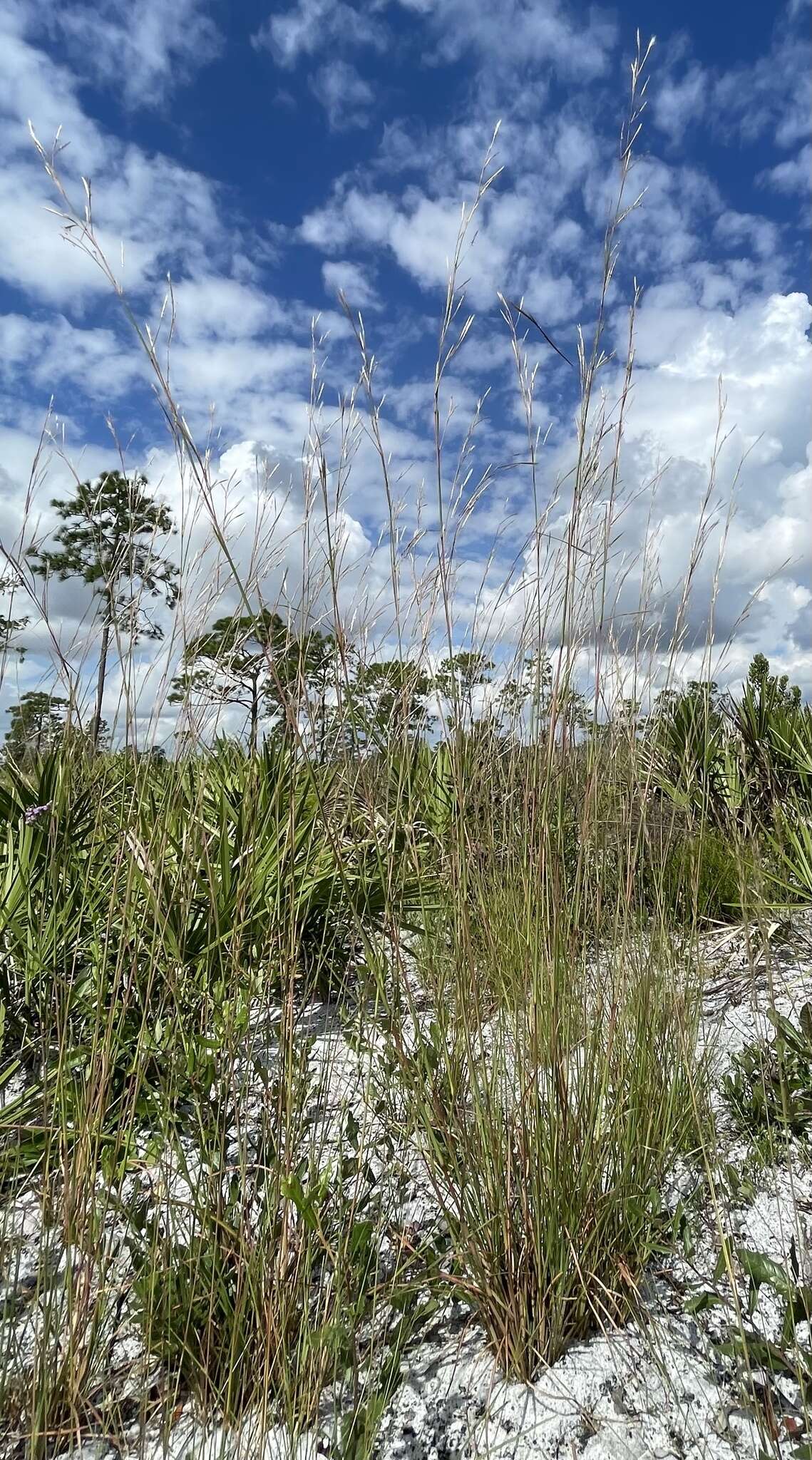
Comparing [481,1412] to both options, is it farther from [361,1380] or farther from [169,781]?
[169,781]

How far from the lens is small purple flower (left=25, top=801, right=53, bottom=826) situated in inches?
96.8

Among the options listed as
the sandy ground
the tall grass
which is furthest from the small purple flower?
the sandy ground

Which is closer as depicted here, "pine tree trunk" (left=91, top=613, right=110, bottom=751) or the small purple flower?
"pine tree trunk" (left=91, top=613, right=110, bottom=751)

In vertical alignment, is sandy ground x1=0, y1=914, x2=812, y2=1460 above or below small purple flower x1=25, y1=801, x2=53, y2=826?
below

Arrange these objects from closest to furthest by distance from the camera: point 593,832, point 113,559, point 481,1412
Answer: point 481,1412
point 593,832
point 113,559

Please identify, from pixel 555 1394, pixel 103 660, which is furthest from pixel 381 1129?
pixel 103 660

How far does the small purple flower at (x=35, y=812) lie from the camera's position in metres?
2.46

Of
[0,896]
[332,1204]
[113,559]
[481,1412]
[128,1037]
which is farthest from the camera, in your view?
[0,896]

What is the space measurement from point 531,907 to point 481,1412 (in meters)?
0.82

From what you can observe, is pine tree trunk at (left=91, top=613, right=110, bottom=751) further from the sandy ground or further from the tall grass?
the sandy ground

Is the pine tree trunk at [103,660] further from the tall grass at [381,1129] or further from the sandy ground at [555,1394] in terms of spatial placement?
the sandy ground at [555,1394]

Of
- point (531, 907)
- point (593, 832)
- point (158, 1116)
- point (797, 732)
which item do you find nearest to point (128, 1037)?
point (158, 1116)

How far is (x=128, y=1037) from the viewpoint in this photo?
2018 millimetres

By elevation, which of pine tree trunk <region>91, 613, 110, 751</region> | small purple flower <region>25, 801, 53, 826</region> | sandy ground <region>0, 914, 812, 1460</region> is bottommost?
sandy ground <region>0, 914, 812, 1460</region>
